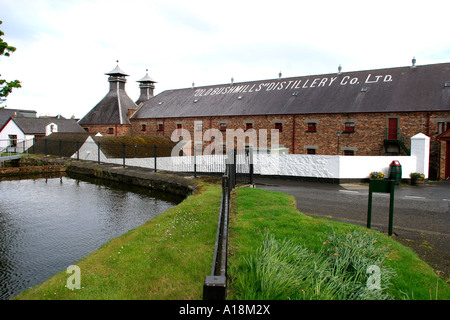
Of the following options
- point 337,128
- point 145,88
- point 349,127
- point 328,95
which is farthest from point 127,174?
point 145,88

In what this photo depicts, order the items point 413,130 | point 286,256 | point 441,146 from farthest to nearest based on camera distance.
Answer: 1. point 413,130
2. point 441,146
3. point 286,256

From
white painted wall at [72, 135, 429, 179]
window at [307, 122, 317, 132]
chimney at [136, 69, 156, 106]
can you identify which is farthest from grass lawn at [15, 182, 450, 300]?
Result: chimney at [136, 69, 156, 106]

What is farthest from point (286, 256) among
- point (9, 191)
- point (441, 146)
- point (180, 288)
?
point (441, 146)

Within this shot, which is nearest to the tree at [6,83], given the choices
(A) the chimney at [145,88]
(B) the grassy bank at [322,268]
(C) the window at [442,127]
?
(B) the grassy bank at [322,268]

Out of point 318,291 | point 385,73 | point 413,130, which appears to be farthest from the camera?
point 385,73

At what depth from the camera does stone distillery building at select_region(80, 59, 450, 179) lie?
21.1 meters

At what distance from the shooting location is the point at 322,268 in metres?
3.70

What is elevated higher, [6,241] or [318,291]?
[318,291]

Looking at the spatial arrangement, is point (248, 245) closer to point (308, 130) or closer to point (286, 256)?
point (286, 256)

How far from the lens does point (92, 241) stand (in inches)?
279

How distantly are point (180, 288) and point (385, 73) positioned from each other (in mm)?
27066

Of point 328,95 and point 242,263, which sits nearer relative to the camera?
point 242,263

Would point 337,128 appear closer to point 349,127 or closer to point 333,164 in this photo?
point 349,127

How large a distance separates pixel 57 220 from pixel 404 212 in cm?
951
